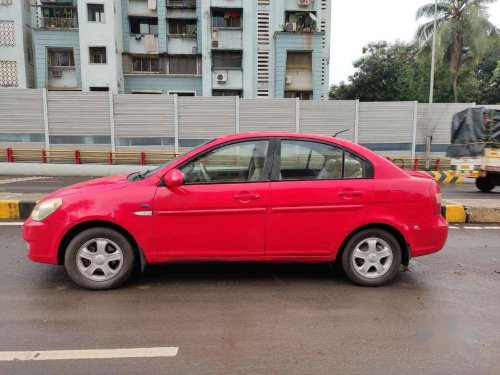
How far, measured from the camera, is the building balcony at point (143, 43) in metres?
26.8

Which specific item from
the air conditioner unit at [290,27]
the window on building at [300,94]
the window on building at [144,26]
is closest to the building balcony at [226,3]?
the air conditioner unit at [290,27]

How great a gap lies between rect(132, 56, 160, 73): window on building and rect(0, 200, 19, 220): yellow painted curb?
883 inches

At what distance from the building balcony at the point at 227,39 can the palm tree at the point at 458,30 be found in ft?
37.4

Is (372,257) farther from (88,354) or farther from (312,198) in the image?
(88,354)

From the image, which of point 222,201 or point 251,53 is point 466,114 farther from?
point 251,53

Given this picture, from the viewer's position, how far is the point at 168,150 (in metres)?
19.1

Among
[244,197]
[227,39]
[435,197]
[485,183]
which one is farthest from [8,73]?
[435,197]

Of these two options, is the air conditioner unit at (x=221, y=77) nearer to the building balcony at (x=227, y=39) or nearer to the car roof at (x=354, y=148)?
the building balcony at (x=227, y=39)

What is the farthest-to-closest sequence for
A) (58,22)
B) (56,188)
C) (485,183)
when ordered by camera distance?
1. (58,22)
2. (485,183)
3. (56,188)

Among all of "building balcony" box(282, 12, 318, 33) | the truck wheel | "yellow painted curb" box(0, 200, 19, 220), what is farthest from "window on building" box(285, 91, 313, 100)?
"yellow painted curb" box(0, 200, 19, 220)

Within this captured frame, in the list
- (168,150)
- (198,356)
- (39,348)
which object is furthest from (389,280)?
(168,150)

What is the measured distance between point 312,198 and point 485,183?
36.2 feet

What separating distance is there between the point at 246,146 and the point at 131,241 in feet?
4.86

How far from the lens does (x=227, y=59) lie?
27406 millimetres
